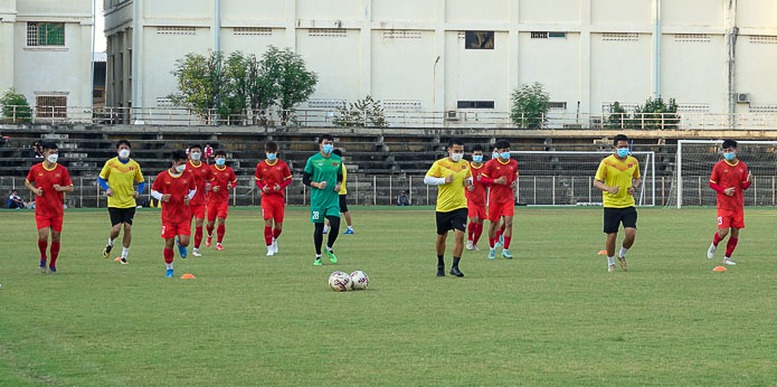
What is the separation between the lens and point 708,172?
64500 mm

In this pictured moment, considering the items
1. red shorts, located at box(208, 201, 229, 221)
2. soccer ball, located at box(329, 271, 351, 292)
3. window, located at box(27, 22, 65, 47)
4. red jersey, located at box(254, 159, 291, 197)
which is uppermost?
window, located at box(27, 22, 65, 47)

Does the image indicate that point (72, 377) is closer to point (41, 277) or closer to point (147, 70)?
point (41, 277)

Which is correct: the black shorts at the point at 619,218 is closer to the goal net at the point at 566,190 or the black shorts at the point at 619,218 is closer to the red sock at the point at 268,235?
the red sock at the point at 268,235

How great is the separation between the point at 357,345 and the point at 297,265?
1114 cm

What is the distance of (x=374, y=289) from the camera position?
19.7 meters

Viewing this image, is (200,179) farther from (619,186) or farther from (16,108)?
(16,108)

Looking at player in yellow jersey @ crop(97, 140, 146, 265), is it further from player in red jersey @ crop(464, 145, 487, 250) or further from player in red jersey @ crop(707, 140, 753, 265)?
player in red jersey @ crop(707, 140, 753, 265)

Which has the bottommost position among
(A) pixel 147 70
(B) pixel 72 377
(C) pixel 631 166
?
(B) pixel 72 377

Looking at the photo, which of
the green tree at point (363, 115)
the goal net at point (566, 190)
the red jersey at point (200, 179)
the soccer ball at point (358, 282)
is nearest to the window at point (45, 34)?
the green tree at point (363, 115)

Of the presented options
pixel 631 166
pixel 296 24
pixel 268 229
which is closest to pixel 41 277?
pixel 268 229

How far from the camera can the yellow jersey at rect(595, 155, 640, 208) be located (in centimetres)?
2256

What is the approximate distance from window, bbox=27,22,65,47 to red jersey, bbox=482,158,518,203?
5392 cm

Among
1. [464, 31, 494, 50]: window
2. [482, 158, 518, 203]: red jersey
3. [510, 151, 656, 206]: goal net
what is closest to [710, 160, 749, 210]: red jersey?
[482, 158, 518, 203]: red jersey

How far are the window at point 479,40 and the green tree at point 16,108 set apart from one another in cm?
2573
